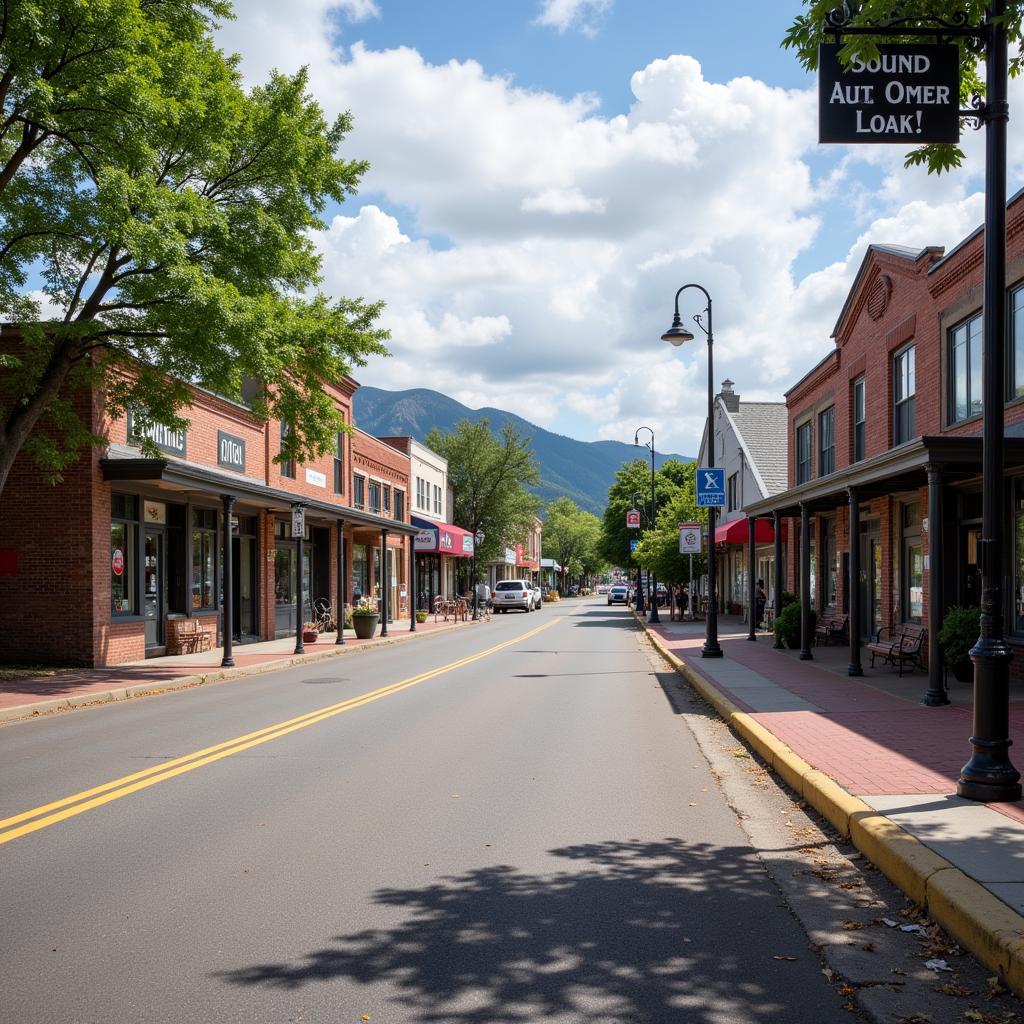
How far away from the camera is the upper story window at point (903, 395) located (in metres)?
20.4

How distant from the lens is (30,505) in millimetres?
19078

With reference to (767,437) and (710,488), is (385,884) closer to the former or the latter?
(710,488)

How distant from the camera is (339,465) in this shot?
120 feet

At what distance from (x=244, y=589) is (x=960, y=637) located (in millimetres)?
18929

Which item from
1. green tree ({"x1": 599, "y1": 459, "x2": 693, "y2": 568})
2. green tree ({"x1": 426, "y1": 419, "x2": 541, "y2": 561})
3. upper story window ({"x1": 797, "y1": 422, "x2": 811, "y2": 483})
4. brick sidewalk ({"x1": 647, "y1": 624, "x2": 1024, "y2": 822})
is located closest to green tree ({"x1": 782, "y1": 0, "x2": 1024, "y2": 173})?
brick sidewalk ({"x1": 647, "y1": 624, "x2": 1024, "y2": 822})

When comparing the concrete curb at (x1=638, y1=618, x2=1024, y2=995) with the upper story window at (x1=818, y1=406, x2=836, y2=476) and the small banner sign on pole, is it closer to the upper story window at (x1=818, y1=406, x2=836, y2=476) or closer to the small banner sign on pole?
the upper story window at (x1=818, y1=406, x2=836, y2=476)

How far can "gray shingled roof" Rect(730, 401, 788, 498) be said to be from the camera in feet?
126

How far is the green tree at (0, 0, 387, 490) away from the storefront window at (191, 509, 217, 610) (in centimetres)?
487

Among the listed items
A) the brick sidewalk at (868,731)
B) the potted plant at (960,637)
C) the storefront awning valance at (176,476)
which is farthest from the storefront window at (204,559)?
the potted plant at (960,637)

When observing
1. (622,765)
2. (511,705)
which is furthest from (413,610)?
(622,765)

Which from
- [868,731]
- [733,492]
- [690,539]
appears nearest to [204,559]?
[690,539]

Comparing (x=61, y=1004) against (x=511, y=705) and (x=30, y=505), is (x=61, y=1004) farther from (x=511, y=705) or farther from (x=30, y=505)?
(x=30, y=505)

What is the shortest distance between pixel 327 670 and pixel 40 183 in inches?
400

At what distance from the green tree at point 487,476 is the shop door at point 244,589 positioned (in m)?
40.6
